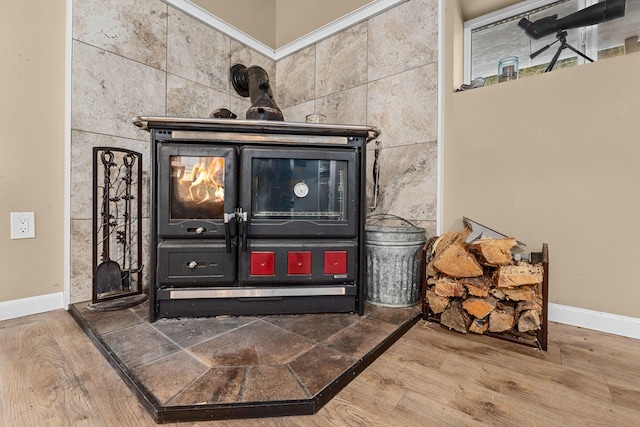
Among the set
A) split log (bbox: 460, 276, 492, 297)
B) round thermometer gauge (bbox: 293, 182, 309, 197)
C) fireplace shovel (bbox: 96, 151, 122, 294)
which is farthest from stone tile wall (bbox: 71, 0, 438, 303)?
round thermometer gauge (bbox: 293, 182, 309, 197)

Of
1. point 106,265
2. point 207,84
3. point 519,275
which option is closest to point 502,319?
point 519,275

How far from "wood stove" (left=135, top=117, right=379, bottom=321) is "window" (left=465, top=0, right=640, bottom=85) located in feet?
3.93

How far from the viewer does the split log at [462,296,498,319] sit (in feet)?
4.19

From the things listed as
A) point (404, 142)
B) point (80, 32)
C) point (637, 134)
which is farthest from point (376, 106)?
point (80, 32)

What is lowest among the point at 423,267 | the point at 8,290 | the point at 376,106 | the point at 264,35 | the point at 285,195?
the point at 8,290

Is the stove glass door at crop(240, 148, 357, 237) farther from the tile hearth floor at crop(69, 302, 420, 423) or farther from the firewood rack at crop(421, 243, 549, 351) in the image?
the firewood rack at crop(421, 243, 549, 351)

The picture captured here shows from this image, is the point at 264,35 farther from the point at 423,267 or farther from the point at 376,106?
the point at 423,267

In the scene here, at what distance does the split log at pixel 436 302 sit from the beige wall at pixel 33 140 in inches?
77.2

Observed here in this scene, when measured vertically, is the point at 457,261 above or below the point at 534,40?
below

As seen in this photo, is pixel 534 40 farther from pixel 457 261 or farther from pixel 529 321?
pixel 529 321

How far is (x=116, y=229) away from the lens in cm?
169

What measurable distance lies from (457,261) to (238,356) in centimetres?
101

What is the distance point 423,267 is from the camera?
1449 millimetres

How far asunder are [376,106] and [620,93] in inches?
48.2
